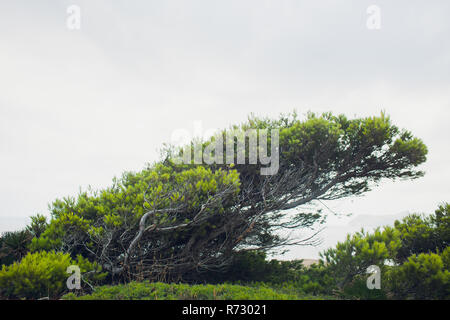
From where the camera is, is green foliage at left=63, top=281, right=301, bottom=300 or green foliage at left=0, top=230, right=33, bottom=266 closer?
green foliage at left=63, top=281, right=301, bottom=300

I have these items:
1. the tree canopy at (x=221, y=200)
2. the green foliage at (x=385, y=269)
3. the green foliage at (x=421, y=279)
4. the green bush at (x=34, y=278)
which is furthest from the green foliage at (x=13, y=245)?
Answer: the green foliage at (x=421, y=279)

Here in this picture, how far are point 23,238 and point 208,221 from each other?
6.13 m

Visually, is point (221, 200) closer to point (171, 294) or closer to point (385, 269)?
point (171, 294)

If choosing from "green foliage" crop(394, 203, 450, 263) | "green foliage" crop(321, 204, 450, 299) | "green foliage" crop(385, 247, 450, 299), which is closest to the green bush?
"green foliage" crop(321, 204, 450, 299)

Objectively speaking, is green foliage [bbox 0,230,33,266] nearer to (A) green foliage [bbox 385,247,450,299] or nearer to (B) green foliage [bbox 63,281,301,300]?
(B) green foliage [bbox 63,281,301,300]

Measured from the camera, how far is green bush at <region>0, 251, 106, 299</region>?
6895mm

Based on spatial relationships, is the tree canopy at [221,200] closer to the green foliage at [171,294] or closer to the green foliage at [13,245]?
the green foliage at [13,245]

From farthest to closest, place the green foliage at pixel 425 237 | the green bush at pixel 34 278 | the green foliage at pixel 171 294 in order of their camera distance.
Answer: the green foliage at pixel 425 237, the green foliage at pixel 171 294, the green bush at pixel 34 278

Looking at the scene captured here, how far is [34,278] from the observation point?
6.98 meters

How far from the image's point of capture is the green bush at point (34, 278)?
6.89 metres

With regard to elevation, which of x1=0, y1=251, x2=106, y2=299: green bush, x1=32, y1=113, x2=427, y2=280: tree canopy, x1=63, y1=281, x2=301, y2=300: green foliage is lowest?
x1=63, y1=281, x2=301, y2=300: green foliage

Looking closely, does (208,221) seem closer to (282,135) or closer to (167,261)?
(167,261)

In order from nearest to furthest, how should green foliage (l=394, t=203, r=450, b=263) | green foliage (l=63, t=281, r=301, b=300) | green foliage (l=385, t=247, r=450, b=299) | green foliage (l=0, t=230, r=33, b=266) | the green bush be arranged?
the green bush
green foliage (l=63, t=281, r=301, b=300)
green foliage (l=385, t=247, r=450, b=299)
green foliage (l=0, t=230, r=33, b=266)
green foliage (l=394, t=203, r=450, b=263)

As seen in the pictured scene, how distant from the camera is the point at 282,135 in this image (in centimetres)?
1235
